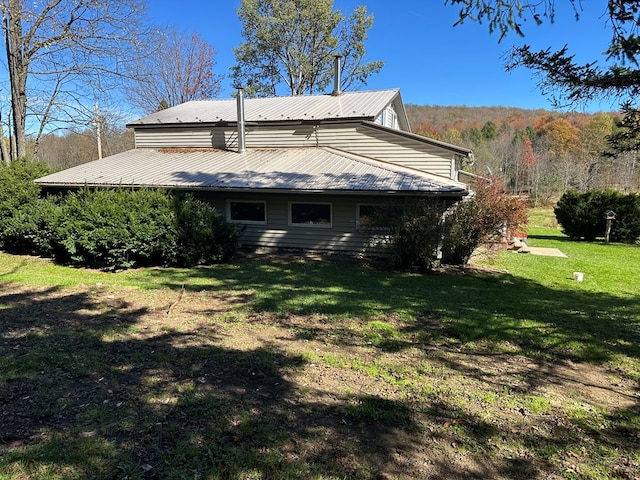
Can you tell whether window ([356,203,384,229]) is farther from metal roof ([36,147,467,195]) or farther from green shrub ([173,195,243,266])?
green shrub ([173,195,243,266])

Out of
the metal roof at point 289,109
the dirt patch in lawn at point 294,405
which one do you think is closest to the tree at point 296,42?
the metal roof at point 289,109

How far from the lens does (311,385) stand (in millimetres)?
3805

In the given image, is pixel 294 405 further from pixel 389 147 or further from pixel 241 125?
pixel 241 125

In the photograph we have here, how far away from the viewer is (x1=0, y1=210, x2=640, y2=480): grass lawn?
274 cm

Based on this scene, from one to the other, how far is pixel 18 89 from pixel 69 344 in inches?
667

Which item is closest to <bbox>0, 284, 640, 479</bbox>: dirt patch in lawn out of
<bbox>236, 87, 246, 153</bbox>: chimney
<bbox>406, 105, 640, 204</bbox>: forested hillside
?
<bbox>236, 87, 246, 153</bbox>: chimney

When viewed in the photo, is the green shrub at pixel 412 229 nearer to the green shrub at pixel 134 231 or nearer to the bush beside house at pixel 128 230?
the bush beside house at pixel 128 230

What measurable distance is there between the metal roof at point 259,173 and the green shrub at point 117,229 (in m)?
2.37

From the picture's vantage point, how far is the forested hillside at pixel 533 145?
137 ft

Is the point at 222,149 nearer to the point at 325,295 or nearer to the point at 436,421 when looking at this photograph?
the point at 325,295

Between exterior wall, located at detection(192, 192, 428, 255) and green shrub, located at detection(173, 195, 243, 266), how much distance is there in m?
2.50

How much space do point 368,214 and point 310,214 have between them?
80.3 inches

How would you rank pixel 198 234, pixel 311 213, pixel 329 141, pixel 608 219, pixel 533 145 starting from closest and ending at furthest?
pixel 198 234 → pixel 311 213 → pixel 329 141 → pixel 608 219 → pixel 533 145

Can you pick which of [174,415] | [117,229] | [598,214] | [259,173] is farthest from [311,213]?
[598,214]
